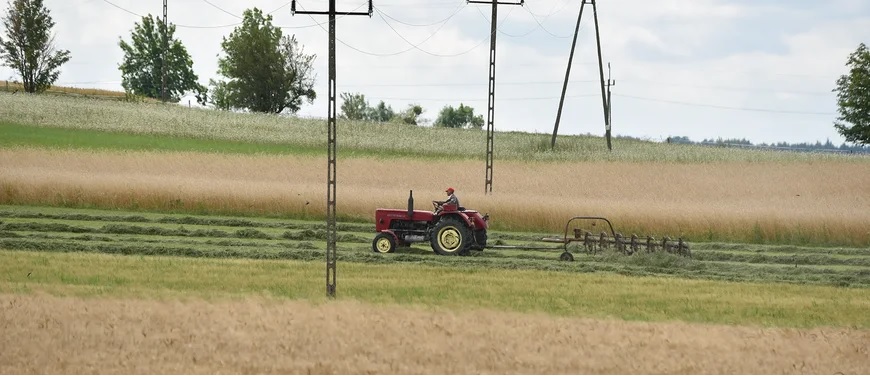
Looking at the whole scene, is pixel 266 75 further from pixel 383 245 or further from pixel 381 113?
pixel 383 245

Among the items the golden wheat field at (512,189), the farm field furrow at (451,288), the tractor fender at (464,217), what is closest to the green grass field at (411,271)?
the farm field furrow at (451,288)

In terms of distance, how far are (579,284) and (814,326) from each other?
531cm

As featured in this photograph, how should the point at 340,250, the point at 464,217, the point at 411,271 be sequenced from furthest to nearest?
the point at 340,250
the point at 464,217
the point at 411,271

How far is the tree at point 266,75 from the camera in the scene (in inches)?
3738

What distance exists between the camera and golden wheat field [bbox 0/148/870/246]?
33.5 meters

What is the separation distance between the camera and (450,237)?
26469 mm

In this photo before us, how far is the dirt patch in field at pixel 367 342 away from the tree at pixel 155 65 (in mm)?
94754

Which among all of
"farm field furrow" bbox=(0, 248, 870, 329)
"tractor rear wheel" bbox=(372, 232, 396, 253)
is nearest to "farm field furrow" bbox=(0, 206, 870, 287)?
"tractor rear wheel" bbox=(372, 232, 396, 253)

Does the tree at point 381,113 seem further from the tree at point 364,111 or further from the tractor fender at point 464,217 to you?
the tractor fender at point 464,217

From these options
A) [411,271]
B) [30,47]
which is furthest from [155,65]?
[411,271]

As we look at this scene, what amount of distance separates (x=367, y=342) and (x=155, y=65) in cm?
10205

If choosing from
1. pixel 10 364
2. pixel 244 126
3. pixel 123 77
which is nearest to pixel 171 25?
pixel 123 77

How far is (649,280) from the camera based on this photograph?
2317 centimetres

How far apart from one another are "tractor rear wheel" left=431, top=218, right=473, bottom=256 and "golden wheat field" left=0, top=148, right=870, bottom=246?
27.6ft
